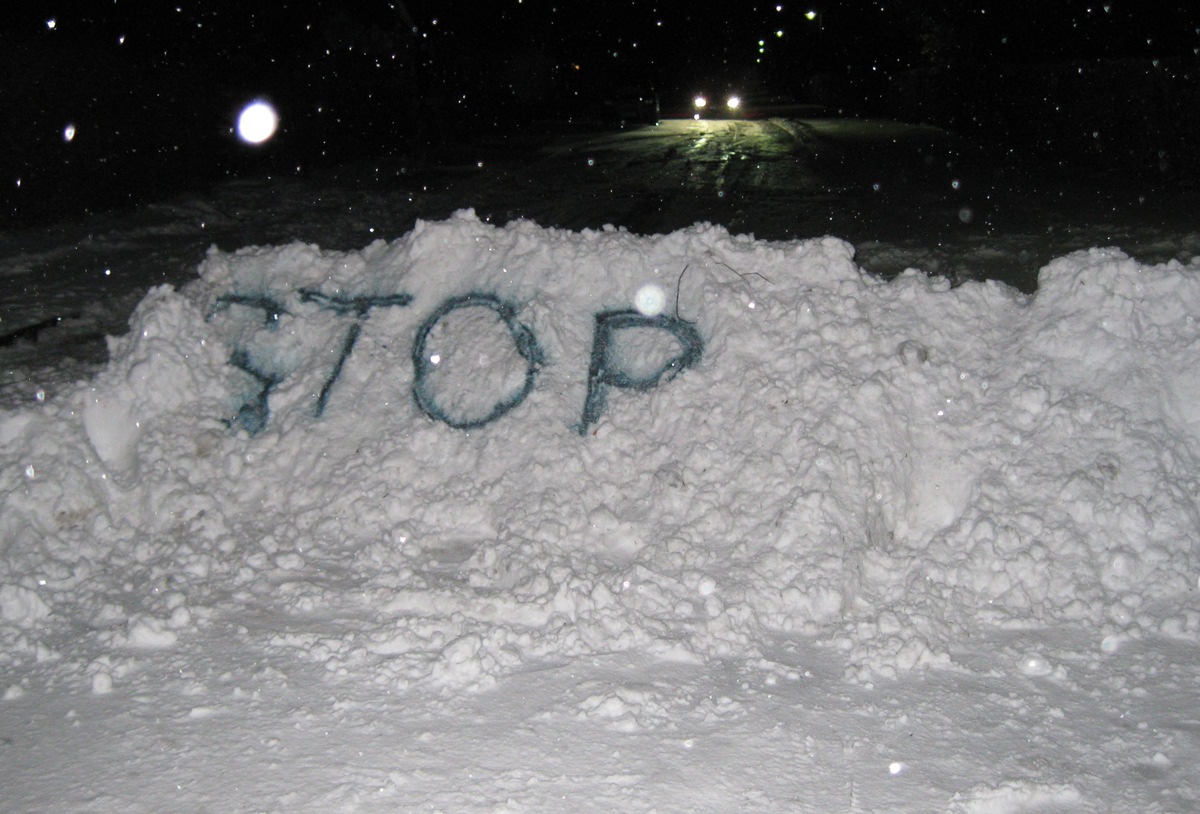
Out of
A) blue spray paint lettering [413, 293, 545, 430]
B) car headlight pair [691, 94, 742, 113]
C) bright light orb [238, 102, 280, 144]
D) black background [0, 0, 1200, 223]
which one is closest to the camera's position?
blue spray paint lettering [413, 293, 545, 430]

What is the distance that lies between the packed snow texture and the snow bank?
0.05ft

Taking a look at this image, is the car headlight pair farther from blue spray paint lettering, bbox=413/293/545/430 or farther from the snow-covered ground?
the snow-covered ground

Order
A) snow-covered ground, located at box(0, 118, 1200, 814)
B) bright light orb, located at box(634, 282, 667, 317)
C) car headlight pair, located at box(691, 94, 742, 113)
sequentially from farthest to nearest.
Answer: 1. car headlight pair, located at box(691, 94, 742, 113)
2. bright light orb, located at box(634, 282, 667, 317)
3. snow-covered ground, located at box(0, 118, 1200, 814)

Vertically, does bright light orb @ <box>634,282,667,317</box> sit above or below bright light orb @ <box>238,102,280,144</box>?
below

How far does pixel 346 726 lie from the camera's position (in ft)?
9.73

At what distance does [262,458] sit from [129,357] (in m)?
0.91

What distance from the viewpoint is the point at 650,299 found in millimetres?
5070

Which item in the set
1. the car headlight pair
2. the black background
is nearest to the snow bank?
the black background

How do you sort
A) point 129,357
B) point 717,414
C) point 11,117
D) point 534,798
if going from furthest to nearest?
point 11,117, point 129,357, point 717,414, point 534,798

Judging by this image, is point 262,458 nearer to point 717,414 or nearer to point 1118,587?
point 717,414

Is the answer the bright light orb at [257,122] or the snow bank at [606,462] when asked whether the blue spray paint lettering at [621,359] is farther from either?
the bright light orb at [257,122]

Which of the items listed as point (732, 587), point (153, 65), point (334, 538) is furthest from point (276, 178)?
point (732, 587)

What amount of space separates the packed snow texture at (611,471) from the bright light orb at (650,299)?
0.12 ft

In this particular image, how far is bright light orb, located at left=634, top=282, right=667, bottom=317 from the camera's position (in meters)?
5.03
